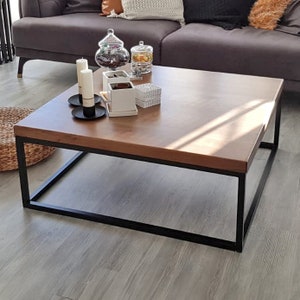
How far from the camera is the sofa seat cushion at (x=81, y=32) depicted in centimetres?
370

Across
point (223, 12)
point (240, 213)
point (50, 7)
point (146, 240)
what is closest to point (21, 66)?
point (50, 7)

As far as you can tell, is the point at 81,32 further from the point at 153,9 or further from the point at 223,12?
the point at 223,12

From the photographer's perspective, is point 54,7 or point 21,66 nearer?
point 54,7

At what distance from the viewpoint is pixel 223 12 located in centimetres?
381

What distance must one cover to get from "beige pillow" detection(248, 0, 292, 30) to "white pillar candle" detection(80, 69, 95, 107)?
1757 millimetres

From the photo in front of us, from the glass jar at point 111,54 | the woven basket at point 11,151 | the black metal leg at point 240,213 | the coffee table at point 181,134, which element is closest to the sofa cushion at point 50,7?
the woven basket at point 11,151

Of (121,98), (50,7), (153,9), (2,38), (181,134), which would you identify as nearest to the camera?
(181,134)

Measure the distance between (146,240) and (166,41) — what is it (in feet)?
5.72

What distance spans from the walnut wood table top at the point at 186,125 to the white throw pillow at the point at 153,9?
123 cm

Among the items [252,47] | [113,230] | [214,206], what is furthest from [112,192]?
[252,47]

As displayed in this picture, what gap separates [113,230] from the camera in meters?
2.35

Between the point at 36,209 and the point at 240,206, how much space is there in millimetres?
944

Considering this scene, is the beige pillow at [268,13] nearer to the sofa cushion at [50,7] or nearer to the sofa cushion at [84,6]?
the sofa cushion at [84,6]

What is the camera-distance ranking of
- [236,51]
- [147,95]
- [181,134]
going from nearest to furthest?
[181,134] → [147,95] → [236,51]
